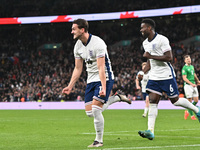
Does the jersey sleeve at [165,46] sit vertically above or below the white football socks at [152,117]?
above

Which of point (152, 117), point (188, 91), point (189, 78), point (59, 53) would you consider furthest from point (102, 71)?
point (59, 53)

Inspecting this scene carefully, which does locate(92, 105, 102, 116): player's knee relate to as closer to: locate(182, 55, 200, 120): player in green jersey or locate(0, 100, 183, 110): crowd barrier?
locate(182, 55, 200, 120): player in green jersey

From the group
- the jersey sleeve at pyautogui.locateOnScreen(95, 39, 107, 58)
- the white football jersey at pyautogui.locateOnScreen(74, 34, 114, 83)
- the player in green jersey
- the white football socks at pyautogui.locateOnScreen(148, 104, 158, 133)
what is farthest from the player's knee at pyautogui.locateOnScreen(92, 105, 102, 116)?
the player in green jersey

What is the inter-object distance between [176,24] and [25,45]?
595 inches

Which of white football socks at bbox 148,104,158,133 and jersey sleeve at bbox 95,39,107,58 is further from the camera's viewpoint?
white football socks at bbox 148,104,158,133

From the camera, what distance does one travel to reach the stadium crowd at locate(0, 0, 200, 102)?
33375 millimetres

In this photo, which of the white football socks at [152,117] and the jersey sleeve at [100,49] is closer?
the jersey sleeve at [100,49]

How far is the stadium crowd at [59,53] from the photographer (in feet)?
109

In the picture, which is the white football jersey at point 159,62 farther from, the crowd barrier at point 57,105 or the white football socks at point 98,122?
the crowd barrier at point 57,105

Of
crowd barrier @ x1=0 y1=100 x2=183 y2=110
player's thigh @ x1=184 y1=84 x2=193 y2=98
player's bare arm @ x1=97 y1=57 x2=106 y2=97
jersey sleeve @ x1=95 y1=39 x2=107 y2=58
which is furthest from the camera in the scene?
crowd barrier @ x1=0 y1=100 x2=183 y2=110

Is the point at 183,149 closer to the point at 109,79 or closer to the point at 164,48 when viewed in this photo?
the point at 109,79

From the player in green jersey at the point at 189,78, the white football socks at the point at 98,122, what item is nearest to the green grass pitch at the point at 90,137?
the white football socks at the point at 98,122

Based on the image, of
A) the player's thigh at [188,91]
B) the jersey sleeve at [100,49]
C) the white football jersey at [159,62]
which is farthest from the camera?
the player's thigh at [188,91]

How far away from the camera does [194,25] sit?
3838cm
